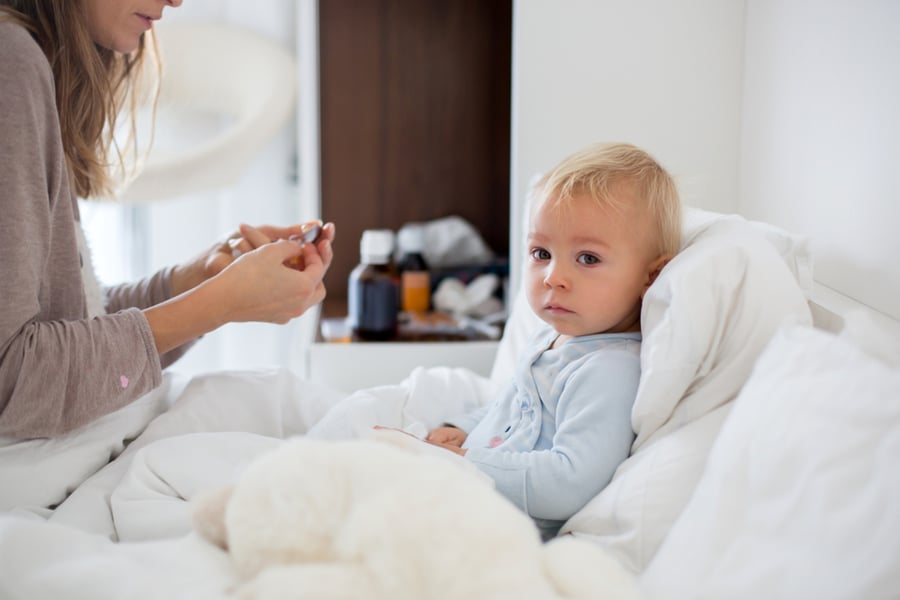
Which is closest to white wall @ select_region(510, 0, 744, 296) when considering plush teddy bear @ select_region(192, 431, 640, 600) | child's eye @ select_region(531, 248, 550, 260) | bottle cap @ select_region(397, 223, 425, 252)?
bottle cap @ select_region(397, 223, 425, 252)

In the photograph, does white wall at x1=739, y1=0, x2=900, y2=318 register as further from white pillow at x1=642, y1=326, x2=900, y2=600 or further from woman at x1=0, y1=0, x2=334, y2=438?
woman at x1=0, y1=0, x2=334, y2=438

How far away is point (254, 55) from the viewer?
207cm

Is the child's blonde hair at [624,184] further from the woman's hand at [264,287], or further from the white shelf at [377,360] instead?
the white shelf at [377,360]

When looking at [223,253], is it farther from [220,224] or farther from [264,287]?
[220,224]

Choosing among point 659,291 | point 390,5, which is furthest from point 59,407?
point 390,5

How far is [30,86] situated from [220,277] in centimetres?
27

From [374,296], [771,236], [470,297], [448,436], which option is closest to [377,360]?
[374,296]

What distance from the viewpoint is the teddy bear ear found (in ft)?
1.93

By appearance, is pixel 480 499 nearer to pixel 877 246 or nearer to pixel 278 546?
pixel 278 546

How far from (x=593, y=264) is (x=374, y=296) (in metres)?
0.70

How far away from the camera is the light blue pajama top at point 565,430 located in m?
0.80

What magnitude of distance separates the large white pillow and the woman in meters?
0.43

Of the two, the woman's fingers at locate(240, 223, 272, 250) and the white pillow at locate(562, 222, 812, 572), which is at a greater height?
the woman's fingers at locate(240, 223, 272, 250)

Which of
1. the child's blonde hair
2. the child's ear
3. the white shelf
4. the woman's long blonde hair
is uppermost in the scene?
the woman's long blonde hair
